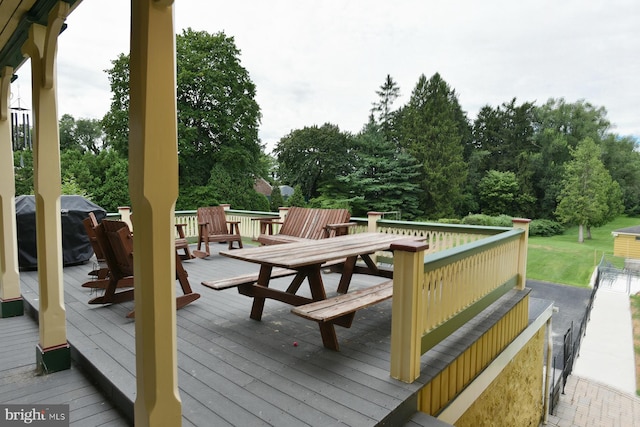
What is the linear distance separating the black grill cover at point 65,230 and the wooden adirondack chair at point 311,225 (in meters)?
2.87

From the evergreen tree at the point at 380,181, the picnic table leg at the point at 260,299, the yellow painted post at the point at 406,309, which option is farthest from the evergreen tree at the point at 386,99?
the yellow painted post at the point at 406,309

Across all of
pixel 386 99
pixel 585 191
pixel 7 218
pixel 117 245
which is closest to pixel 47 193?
pixel 117 245

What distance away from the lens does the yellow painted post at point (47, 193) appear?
2.35m

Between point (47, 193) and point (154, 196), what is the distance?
1.57 m

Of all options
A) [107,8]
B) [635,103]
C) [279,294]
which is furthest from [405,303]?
[635,103]

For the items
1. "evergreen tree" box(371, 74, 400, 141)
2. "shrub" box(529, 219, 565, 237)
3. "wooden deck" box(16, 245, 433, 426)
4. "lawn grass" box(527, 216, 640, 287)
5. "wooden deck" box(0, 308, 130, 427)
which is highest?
"evergreen tree" box(371, 74, 400, 141)

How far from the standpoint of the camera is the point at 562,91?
34.2 m

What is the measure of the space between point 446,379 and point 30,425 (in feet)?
8.54

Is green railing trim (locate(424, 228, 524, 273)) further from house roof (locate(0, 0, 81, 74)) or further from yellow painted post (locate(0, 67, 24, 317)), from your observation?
yellow painted post (locate(0, 67, 24, 317))

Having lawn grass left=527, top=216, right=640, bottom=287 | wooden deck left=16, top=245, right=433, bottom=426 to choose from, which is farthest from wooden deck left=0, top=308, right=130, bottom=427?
lawn grass left=527, top=216, right=640, bottom=287

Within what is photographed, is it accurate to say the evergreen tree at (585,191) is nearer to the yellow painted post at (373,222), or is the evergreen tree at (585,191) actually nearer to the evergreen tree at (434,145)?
the evergreen tree at (434,145)

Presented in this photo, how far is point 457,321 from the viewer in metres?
2.84

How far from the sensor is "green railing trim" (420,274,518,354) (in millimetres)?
2438

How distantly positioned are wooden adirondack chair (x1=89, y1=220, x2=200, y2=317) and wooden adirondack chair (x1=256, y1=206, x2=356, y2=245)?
84.5 inches
